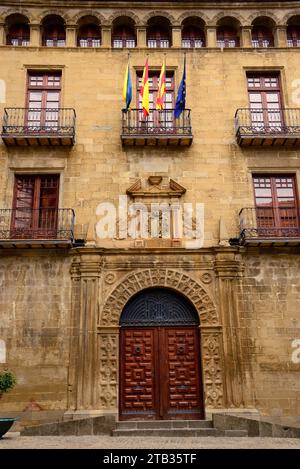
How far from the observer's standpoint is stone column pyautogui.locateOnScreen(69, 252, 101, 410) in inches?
517

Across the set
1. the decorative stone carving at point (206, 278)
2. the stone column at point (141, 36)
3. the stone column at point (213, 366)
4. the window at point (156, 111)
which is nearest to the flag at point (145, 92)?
the window at point (156, 111)

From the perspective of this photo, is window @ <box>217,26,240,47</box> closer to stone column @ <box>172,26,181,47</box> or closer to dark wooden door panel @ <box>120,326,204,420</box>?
stone column @ <box>172,26,181,47</box>

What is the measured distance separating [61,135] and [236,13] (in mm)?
8003

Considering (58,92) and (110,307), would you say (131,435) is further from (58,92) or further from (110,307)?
(58,92)

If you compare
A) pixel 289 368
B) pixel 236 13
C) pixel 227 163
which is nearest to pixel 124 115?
pixel 227 163

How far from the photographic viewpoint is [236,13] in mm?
17156

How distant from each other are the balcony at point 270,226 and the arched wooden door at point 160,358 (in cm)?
286

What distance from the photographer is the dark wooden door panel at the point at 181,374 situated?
13344 millimetres

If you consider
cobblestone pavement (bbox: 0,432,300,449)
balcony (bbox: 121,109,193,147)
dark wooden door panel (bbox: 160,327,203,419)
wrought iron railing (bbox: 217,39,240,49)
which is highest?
wrought iron railing (bbox: 217,39,240,49)

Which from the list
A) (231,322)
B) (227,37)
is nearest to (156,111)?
(227,37)

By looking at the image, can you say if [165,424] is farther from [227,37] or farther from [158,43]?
[227,37]

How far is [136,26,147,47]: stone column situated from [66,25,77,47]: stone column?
2.27 meters

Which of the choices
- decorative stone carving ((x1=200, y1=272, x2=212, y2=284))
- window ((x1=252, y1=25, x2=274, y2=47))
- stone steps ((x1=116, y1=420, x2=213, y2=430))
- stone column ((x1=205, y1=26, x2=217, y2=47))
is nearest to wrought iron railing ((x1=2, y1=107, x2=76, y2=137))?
stone column ((x1=205, y1=26, x2=217, y2=47))

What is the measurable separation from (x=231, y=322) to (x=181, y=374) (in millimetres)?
2096
